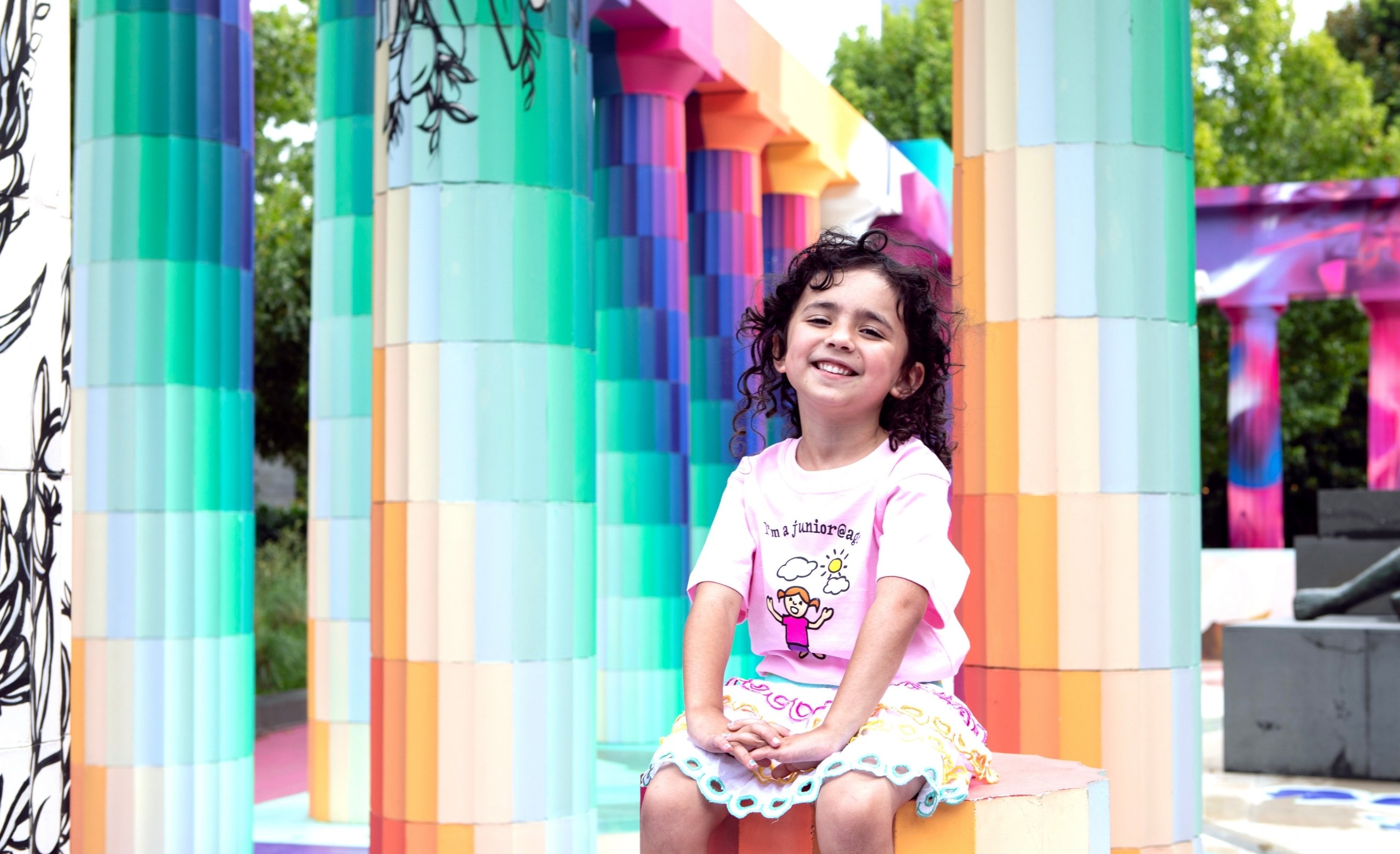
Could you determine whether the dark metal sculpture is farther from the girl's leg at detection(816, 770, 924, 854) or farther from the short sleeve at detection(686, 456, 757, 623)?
the girl's leg at detection(816, 770, 924, 854)

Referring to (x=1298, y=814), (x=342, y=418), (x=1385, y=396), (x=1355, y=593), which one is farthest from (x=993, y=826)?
(x=1385, y=396)

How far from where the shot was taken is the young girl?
268 cm

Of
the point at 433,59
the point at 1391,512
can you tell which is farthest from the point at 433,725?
the point at 1391,512

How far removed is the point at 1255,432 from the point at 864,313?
21778 millimetres

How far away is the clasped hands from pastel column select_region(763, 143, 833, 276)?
1301cm

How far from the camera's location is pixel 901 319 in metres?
3.03

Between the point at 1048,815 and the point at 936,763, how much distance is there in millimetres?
325

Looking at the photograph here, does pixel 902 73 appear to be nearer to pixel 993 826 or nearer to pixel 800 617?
pixel 800 617

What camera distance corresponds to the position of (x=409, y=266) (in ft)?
18.7

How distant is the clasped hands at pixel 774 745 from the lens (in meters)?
2.66

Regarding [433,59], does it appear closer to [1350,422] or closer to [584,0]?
[584,0]

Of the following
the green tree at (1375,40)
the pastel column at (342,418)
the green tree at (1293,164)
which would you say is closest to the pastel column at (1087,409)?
the pastel column at (342,418)

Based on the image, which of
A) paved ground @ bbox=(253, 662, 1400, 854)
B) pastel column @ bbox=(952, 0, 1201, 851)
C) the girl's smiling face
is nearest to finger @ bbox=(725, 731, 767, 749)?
the girl's smiling face

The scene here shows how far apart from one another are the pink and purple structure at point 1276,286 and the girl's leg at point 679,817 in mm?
18566
